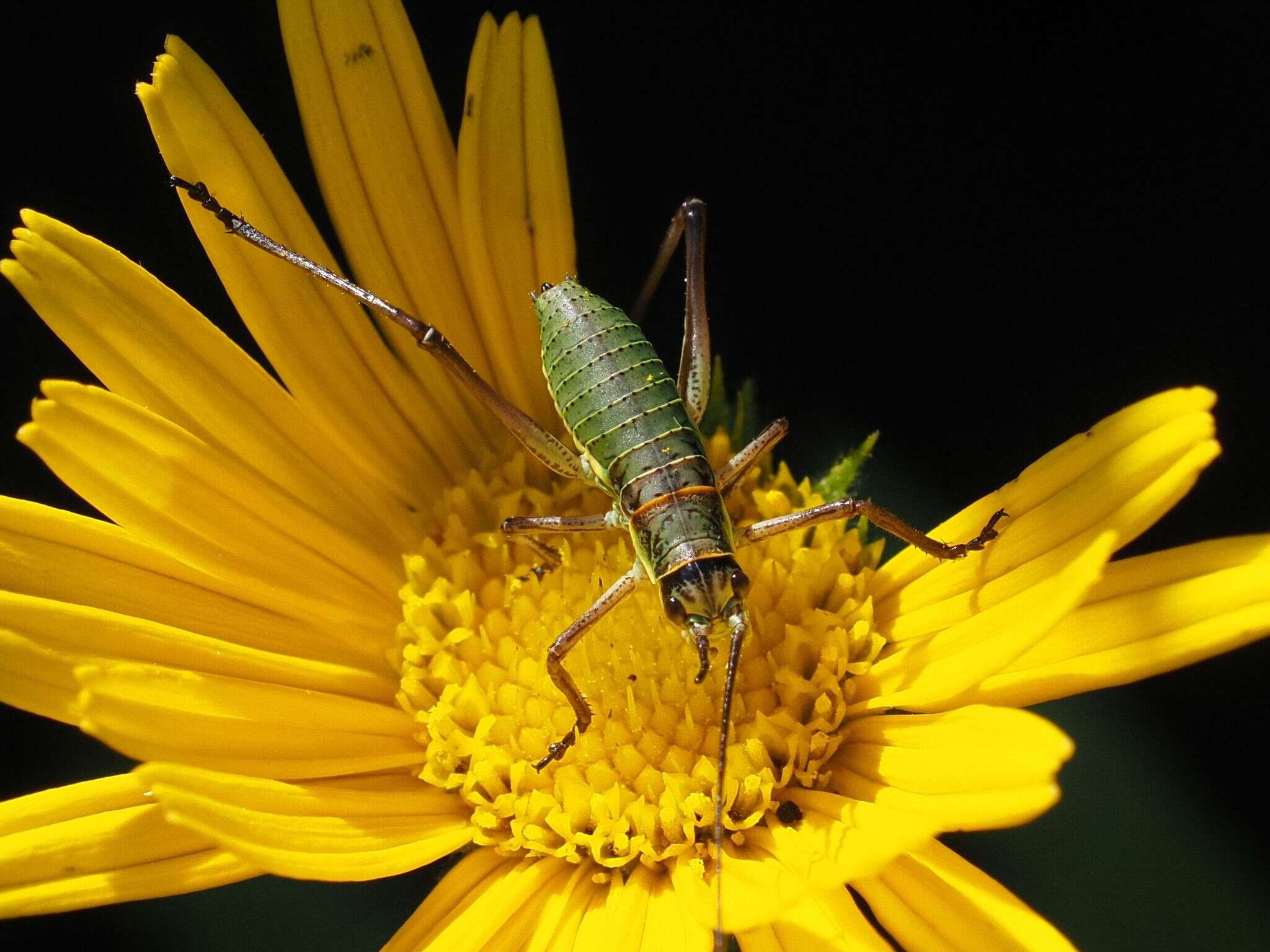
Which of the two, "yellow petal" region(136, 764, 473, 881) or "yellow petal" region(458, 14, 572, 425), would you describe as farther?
"yellow petal" region(458, 14, 572, 425)

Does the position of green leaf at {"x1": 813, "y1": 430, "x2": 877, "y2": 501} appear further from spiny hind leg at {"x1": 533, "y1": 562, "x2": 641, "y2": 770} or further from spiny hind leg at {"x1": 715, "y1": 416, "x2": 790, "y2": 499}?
spiny hind leg at {"x1": 533, "y1": 562, "x2": 641, "y2": 770}

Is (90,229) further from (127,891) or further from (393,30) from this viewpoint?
(127,891)

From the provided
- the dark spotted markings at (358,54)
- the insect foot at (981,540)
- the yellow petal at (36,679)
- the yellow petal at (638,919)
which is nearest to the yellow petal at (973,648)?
the insect foot at (981,540)

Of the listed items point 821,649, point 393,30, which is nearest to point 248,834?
point 821,649

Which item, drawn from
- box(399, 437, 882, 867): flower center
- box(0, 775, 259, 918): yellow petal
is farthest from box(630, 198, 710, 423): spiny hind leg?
box(0, 775, 259, 918): yellow petal

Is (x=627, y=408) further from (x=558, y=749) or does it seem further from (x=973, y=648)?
(x=973, y=648)

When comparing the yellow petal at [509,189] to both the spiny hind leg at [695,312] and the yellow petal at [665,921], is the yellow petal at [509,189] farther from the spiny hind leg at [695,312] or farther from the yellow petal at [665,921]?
Result: the yellow petal at [665,921]
